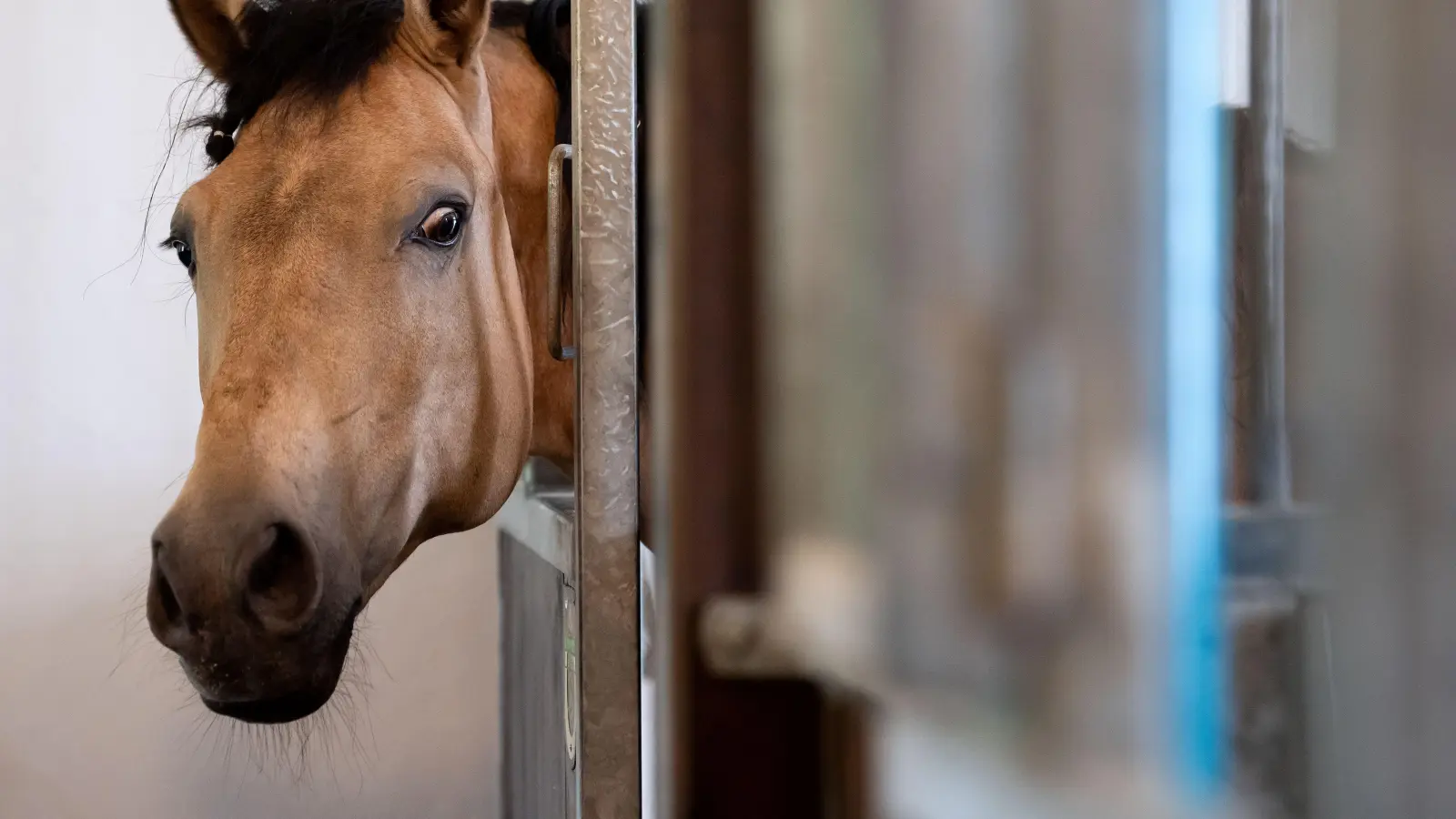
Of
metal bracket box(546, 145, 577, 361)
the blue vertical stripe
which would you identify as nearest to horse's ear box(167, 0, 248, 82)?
metal bracket box(546, 145, 577, 361)

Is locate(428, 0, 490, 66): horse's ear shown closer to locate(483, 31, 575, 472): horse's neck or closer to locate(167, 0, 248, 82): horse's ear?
locate(483, 31, 575, 472): horse's neck

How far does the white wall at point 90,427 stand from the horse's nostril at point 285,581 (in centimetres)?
93

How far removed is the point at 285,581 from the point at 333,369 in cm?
16

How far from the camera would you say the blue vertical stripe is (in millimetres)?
235

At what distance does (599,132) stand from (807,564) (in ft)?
1.24

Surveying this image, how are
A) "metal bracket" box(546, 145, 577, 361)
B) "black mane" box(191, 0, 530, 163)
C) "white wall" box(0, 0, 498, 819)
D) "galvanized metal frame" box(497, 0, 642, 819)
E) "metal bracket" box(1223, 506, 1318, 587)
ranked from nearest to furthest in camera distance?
"metal bracket" box(1223, 506, 1318, 587), "galvanized metal frame" box(497, 0, 642, 819), "metal bracket" box(546, 145, 577, 361), "black mane" box(191, 0, 530, 163), "white wall" box(0, 0, 498, 819)

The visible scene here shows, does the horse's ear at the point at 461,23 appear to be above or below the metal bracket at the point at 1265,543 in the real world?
above

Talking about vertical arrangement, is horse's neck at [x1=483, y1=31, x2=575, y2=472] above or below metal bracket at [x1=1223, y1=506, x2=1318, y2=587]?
above

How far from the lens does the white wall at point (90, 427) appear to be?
1.40 m

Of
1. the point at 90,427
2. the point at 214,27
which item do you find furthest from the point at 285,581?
the point at 90,427

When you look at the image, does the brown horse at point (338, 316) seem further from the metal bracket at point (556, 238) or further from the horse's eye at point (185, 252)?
the metal bracket at point (556, 238)

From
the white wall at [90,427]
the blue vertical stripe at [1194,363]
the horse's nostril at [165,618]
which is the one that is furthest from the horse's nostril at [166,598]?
the white wall at [90,427]

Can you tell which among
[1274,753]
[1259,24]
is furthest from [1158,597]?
[1259,24]

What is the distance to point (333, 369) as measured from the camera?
0.70 m
